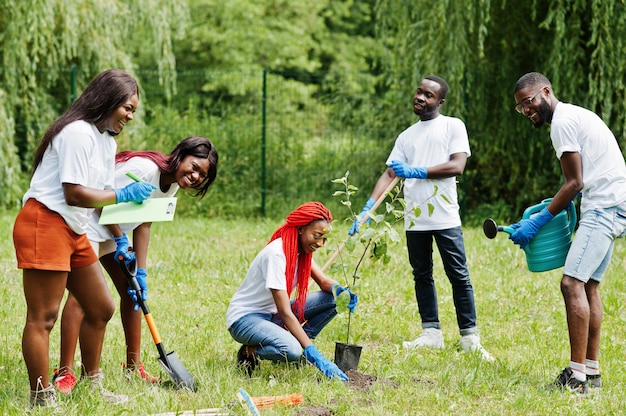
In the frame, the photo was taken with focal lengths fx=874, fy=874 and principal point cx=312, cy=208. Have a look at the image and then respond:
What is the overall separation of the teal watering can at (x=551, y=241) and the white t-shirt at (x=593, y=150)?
0.73ft

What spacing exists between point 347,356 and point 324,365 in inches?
8.3

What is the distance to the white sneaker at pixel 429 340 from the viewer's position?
5.49 m

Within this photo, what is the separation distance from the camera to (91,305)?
414 cm

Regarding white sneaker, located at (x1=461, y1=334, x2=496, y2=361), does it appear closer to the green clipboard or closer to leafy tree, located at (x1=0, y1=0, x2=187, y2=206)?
the green clipboard

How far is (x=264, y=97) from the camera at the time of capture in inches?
460

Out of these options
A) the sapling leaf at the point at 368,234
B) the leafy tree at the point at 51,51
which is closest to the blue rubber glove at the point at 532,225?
the sapling leaf at the point at 368,234

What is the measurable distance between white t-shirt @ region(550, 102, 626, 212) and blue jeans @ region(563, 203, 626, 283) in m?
0.06

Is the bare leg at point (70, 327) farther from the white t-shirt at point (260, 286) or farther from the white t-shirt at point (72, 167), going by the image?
the white t-shirt at point (260, 286)

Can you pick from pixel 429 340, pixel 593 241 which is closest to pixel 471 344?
pixel 429 340

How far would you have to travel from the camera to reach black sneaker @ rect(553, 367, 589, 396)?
14.6 ft

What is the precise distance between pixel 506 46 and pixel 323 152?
2811 mm

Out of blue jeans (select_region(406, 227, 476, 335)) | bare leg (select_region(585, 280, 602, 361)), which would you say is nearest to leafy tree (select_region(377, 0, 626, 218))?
blue jeans (select_region(406, 227, 476, 335))

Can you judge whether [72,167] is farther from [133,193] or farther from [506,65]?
[506,65]

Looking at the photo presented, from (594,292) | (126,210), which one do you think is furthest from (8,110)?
(594,292)
